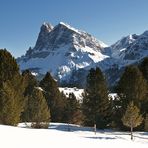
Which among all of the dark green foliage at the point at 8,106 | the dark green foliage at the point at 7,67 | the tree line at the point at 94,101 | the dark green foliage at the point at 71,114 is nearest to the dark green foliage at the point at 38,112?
the tree line at the point at 94,101

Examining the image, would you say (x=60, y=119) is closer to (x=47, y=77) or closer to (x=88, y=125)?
(x=47, y=77)

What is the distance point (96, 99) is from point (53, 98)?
26920 millimetres

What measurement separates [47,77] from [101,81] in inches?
1026

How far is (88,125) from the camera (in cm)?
6506

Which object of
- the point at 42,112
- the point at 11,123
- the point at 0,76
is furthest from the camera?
the point at 42,112

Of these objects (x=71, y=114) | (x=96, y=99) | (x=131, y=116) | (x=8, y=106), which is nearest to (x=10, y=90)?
(x=8, y=106)

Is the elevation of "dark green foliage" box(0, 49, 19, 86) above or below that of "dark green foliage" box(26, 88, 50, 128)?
above

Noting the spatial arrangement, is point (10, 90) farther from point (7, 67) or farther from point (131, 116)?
point (131, 116)

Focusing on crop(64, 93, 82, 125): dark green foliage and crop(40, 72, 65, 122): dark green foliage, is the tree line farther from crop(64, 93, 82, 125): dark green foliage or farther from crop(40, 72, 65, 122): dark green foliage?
crop(64, 93, 82, 125): dark green foliage

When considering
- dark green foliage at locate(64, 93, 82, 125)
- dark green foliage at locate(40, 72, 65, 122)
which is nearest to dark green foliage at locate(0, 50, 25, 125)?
dark green foliage at locate(40, 72, 65, 122)

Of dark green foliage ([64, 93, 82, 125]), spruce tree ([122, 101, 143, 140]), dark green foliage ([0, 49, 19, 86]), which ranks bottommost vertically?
spruce tree ([122, 101, 143, 140])

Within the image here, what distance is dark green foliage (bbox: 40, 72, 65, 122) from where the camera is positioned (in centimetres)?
8819

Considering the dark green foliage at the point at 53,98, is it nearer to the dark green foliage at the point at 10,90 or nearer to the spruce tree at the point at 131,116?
the dark green foliage at the point at 10,90

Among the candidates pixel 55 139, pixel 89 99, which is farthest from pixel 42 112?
pixel 55 139
